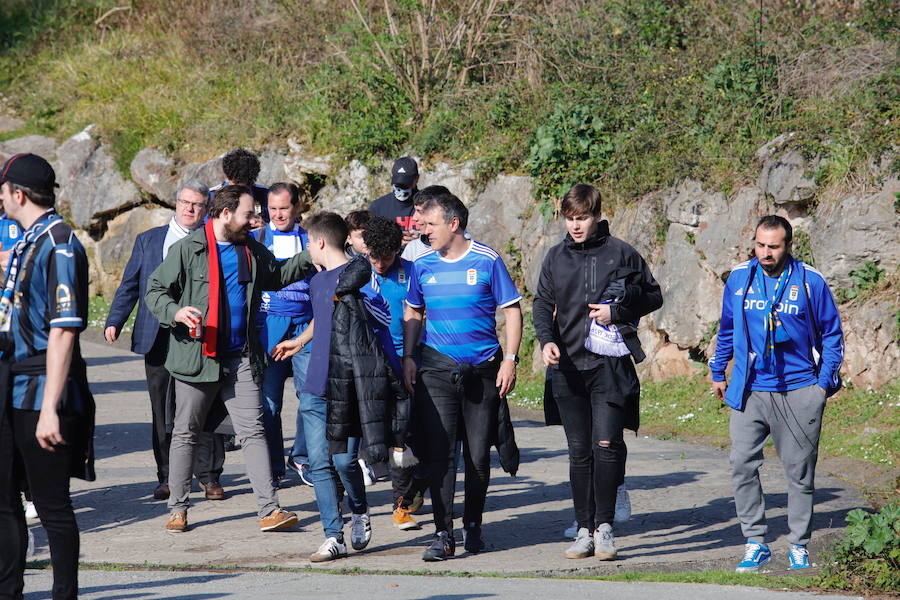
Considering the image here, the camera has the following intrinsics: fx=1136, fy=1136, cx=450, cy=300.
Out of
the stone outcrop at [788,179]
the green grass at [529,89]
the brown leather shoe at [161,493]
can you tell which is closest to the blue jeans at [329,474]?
the brown leather shoe at [161,493]

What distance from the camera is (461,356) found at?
655cm

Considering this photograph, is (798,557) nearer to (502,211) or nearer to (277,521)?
(277,521)

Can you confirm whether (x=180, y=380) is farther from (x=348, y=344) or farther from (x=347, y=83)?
(x=347, y=83)

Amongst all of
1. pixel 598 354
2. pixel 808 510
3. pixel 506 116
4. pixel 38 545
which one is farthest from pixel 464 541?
pixel 506 116

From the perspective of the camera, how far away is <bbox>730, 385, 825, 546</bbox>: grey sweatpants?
20.0 feet

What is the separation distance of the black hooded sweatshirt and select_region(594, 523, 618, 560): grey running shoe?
0.91 meters

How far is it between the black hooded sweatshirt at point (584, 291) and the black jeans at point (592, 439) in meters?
0.11

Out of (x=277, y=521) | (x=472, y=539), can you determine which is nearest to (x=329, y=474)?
(x=277, y=521)

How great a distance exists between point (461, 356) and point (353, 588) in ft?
5.04

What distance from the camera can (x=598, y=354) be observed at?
647 cm

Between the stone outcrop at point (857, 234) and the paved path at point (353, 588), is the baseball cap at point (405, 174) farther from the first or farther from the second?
the stone outcrop at point (857, 234)

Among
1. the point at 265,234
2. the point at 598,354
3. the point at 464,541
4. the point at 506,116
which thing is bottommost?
the point at 464,541

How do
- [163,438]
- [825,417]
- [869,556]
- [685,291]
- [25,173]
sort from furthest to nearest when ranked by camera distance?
[685,291] → [825,417] → [163,438] → [869,556] → [25,173]

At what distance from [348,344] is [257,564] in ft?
4.36
